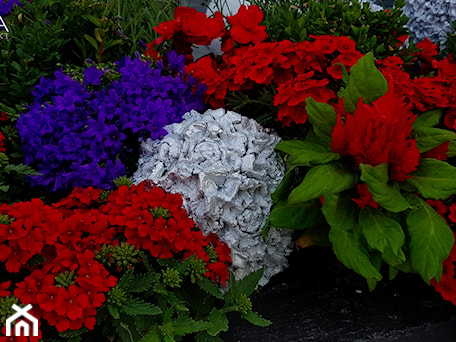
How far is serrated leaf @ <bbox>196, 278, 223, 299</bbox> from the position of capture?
6.22 ft

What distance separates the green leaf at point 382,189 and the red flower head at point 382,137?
0.05 m

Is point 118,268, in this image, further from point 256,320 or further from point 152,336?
point 256,320

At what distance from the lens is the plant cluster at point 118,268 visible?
168cm

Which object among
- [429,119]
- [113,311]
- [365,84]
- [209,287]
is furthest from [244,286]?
[429,119]

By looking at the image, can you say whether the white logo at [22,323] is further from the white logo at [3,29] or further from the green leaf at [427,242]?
the white logo at [3,29]

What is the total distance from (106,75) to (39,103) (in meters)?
0.31

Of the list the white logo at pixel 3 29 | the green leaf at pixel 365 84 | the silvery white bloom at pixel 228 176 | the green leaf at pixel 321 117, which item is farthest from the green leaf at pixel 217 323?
the white logo at pixel 3 29

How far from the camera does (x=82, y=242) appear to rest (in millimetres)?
1895

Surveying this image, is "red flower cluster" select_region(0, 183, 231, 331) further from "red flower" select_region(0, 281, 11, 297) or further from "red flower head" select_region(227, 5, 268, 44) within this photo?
"red flower head" select_region(227, 5, 268, 44)

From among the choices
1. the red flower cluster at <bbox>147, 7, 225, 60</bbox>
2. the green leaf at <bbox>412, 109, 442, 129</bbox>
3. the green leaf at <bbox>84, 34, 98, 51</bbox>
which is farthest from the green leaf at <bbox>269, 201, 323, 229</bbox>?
the green leaf at <bbox>84, 34, 98, 51</bbox>

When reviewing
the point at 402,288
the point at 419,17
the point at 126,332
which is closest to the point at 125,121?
the point at 126,332

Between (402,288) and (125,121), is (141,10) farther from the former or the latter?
(402,288)

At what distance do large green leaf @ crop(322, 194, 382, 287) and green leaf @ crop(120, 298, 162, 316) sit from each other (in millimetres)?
Answer: 625

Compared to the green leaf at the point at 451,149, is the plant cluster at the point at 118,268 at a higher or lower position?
lower
